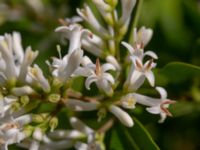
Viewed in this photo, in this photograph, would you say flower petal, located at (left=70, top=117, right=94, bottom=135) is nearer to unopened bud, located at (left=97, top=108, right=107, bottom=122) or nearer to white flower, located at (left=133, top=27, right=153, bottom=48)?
A: unopened bud, located at (left=97, top=108, right=107, bottom=122)

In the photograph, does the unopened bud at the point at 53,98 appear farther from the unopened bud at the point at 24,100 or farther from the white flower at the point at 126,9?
the white flower at the point at 126,9

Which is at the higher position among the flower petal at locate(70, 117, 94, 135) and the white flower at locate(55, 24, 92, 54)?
the white flower at locate(55, 24, 92, 54)

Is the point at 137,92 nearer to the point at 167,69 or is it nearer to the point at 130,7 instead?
the point at 167,69

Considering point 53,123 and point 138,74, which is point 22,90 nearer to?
point 53,123

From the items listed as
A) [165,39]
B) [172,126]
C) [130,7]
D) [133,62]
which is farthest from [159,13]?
[133,62]

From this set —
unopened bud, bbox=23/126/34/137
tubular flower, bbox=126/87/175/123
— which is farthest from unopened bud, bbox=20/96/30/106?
tubular flower, bbox=126/87/175/123

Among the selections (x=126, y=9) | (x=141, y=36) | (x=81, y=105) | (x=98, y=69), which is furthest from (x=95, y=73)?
(x=126, y=9)
